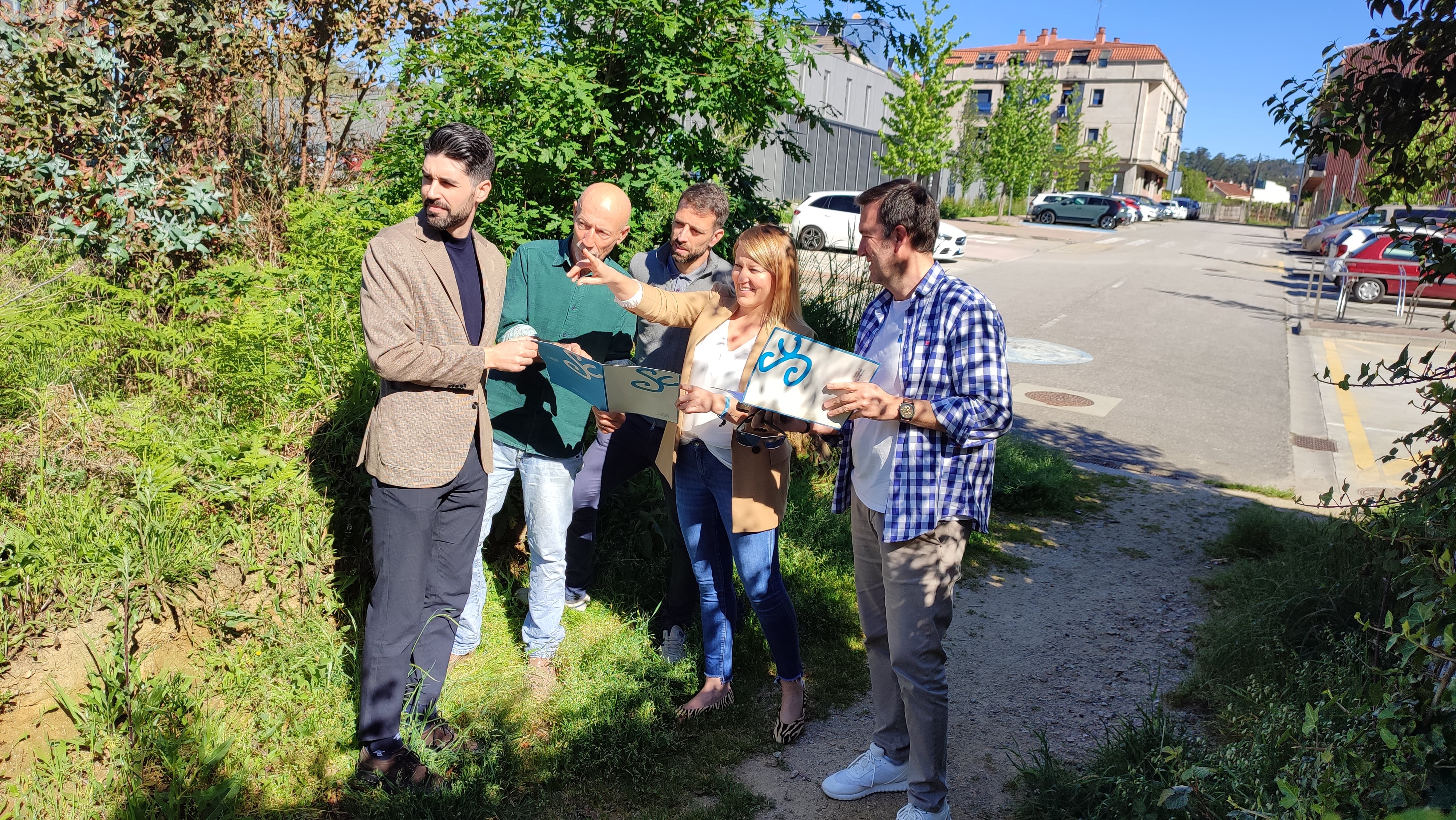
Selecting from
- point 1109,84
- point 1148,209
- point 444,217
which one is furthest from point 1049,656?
point 1109,84

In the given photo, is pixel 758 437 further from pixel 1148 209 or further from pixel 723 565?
pixel 1148 209

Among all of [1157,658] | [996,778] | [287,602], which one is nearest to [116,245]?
[287,602]

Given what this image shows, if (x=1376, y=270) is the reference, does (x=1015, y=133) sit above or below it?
above

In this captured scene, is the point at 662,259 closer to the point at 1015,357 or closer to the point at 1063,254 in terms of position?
the point at 1015,357

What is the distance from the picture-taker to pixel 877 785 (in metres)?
3.27

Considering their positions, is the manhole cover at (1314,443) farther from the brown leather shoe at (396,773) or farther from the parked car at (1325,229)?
the parked car at (1325,229)

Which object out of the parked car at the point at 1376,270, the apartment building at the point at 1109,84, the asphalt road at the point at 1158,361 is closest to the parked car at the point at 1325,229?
the asphalt road at the point at 1158,361

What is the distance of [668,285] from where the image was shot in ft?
12.7

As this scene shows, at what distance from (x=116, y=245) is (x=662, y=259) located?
322 centimetres

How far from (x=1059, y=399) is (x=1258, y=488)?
3068 millimetres

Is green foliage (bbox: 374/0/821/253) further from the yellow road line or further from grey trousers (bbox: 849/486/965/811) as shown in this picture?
the yellow road line

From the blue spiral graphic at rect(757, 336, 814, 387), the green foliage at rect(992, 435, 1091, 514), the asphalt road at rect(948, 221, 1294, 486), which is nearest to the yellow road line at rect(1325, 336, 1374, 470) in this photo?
the asphalt road at rect(948, 221, 1294, 486)

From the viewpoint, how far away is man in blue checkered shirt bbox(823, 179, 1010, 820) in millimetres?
2738

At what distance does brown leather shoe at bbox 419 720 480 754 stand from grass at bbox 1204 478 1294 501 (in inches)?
247
